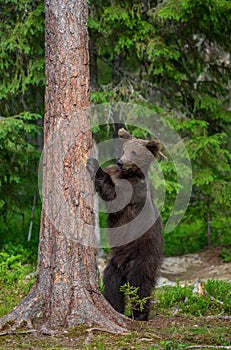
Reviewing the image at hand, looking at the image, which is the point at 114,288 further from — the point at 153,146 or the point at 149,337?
the point at 153,146

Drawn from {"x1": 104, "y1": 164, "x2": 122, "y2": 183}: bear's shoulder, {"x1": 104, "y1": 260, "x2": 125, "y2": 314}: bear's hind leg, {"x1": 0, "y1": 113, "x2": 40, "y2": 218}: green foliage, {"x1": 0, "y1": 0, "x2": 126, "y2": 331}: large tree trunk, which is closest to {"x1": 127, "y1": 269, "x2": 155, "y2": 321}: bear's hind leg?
{"x1": 104, "y1": 260, "x2": 125, "y2": 314}: bear's hind leg

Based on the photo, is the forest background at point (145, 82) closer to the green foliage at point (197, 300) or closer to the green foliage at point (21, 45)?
the green foliage at point (21, 45)

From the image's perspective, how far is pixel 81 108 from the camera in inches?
242

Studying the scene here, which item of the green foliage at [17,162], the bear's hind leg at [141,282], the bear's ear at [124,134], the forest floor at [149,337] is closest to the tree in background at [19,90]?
the green foliage at [17,162]

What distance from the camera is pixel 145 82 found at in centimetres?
1106

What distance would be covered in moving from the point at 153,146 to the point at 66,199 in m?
2.08

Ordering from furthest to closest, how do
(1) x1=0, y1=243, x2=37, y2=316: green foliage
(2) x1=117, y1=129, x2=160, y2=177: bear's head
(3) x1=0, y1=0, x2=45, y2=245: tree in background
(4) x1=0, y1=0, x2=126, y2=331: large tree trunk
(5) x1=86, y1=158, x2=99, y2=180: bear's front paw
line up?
(3) x1=0, y1=0, x2=45, y2=245: tree in background < (1) x1=0, y1=243, x2=37, y2=316: green foliage < (2) x1=117, y1=129, x2=160, y2=177: bear's head < (5) x1=86, y1=158, x2=99, y2=180: bear's front paw < (4) x1=0, y1=0, x2=126, y2=331: large tree trunk

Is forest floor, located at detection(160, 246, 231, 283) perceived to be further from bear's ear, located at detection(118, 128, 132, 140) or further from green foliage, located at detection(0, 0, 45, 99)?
green foliage, located at detection(0, 0, 45, 99)

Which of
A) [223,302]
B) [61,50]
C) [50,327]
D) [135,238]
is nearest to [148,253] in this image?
[135,238]

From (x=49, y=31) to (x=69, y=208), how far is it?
1.89 meters

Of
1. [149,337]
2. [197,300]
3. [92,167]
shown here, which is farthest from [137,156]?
[149,337]

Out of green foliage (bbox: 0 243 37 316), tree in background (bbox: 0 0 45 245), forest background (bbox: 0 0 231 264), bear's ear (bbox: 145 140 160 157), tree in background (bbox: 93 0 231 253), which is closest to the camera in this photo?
bear's ear (bbox: 145 140 160 157)

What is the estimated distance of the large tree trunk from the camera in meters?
5.91

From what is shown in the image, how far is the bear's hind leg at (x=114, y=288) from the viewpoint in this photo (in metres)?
7.29
